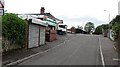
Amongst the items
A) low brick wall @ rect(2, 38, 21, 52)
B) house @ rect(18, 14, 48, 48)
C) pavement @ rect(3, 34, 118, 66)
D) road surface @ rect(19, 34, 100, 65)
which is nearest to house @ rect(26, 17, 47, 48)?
house @ rect(18, 14, 48, 48)

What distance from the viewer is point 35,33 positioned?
1400 inches

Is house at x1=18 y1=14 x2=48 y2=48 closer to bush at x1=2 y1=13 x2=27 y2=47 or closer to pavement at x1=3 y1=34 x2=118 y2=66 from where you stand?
pavement at x1=3 y1=34 x2=118 y2=66

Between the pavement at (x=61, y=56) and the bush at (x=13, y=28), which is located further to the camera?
the bush at (x=13, y=28)

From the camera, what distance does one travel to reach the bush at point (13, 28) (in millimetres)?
23430

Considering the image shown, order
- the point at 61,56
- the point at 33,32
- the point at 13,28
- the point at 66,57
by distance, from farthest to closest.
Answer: the point at 33,32
the point at 61,56
the point at 13,28
the point at 66,57

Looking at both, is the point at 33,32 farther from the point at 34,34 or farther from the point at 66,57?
the point at 66,57

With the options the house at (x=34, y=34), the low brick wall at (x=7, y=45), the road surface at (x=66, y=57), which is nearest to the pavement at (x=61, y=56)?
the road surface at (x=66, y=57)

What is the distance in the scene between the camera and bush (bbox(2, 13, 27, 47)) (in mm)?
23430

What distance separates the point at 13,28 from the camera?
24734 mm

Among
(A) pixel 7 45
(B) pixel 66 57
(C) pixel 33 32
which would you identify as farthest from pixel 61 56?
(C) pixel 33 32

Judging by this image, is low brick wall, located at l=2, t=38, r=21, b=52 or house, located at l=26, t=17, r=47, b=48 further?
house, located at l=26, t=17, r=47, b=48

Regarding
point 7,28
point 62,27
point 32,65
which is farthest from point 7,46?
point 62,27

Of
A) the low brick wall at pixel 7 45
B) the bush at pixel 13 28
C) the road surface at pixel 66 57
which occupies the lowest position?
the road surface at pixel 66 57

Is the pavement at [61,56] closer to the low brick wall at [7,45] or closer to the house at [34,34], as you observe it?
the low brick wall at [7,45]
